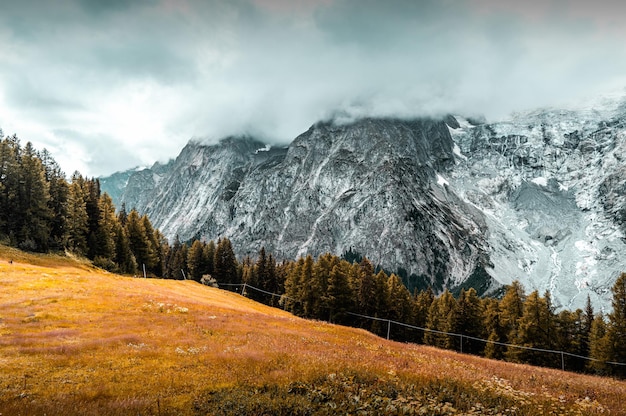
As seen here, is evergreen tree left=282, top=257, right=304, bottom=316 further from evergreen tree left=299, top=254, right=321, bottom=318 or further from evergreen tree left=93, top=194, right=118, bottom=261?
evergreen tree left=93, top=194, right=118, bottom=261

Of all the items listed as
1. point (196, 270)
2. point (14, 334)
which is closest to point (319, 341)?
point (14, 334)

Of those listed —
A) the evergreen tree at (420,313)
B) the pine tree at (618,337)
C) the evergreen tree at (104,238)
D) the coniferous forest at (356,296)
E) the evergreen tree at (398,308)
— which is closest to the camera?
the pine tree at (618,337)

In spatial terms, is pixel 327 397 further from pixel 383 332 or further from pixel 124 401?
pixel 383 332

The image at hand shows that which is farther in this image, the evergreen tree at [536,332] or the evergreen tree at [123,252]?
the evergreen tree at [123,252]

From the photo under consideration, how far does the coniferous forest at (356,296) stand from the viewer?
63625mm

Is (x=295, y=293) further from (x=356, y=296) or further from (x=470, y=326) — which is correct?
(x=470, y=326)

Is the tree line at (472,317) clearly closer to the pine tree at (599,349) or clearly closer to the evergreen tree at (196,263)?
the pine tree at (599,349)

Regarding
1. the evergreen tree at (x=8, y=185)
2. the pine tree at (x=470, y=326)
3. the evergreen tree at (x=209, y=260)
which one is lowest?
the pine tree at (x=470, y=326)

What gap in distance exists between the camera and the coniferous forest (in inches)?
2505

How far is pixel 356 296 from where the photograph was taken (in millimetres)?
81688

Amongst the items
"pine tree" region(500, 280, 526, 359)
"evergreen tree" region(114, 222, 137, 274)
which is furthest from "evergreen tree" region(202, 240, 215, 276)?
"pine tree" region(500, 280, 526, 359)

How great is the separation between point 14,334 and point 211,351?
11.1 metres

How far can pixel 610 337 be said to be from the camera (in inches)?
2410

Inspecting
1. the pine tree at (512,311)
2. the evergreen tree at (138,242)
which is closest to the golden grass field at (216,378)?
the pine tree at (512,311)
